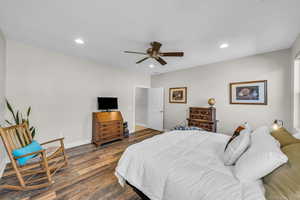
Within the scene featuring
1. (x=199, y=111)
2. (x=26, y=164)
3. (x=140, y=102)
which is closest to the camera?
(x=26, y=164)

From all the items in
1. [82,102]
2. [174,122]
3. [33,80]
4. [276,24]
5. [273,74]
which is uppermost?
[276,24]

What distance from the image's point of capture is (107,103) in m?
3.77

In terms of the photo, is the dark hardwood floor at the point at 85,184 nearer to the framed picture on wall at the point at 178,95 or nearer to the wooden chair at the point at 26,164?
the wooden chair at the point at 26,164

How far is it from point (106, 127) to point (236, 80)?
3992mm

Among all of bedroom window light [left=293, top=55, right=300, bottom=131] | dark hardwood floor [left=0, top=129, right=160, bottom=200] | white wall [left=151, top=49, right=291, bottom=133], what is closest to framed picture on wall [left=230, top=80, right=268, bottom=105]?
white wall [left=151, top=49, right=291, bottom=133]

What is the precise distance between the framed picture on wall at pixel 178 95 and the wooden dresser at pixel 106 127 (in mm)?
2215

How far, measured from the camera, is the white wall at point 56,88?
2.50 metres

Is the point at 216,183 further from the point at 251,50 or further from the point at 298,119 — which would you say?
the point at 251,50

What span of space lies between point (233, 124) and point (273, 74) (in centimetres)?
152

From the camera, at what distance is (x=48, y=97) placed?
2855 millimetres

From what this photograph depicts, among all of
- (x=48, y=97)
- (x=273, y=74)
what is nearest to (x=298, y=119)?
(x=273, y=74)

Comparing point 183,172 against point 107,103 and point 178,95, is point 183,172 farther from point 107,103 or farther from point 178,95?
point 178,95

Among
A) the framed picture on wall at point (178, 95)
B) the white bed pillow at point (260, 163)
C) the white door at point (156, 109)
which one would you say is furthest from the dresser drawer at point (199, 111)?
the white bed pillow at point (260, 163)

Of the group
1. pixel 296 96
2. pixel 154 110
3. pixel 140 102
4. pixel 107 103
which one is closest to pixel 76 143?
pixel 107 103
